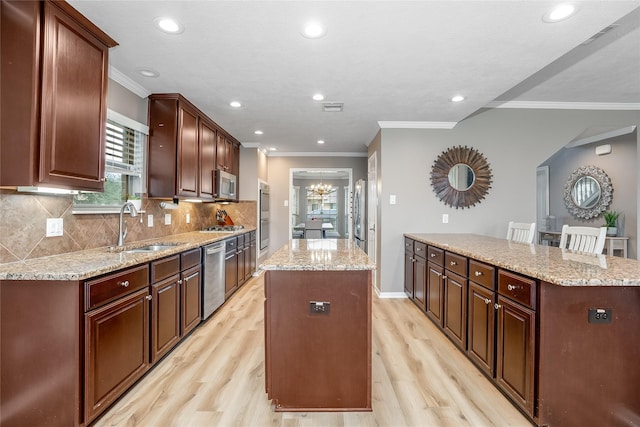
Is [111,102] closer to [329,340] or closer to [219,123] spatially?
[219,123]

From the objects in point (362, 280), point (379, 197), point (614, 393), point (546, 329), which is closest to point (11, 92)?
point (362, 280)

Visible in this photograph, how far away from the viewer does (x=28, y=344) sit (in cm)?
155

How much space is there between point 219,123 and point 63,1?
94.7 inches

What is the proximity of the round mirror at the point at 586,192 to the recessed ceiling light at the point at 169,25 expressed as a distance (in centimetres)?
641

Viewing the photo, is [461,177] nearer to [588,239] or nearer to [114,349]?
[588,239]

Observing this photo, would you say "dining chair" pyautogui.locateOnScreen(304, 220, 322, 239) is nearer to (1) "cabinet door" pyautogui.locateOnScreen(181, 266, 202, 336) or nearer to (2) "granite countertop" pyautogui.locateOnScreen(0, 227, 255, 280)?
(1) "cabinet door" pyautogui.locateOnScreen(181, 266, 202, 336)

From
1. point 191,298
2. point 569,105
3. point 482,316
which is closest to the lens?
point 482,316

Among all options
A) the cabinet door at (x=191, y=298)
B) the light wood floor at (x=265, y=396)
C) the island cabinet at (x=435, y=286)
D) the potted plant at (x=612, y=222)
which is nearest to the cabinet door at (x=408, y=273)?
the island cabinet at (x=435, y=286)

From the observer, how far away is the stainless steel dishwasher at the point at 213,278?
310 cm

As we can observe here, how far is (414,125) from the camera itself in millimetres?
4086

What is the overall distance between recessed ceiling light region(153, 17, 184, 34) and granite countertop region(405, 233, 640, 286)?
96.4 inches

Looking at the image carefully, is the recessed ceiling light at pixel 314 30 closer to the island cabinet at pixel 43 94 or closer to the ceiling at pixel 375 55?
the ceiling at pixel 375 55

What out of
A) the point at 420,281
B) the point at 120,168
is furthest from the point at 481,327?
the point at 120,168

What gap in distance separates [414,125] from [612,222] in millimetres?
3506
